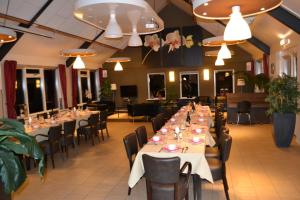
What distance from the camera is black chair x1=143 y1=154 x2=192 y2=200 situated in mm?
3240

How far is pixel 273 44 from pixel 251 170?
238 inches

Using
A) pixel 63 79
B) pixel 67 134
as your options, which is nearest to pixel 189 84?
pixel 63 79

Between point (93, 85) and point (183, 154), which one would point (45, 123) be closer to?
point (183, 154)

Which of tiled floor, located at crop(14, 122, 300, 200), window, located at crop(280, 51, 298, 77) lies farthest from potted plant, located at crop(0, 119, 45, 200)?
window, located at crop(280, 51, 298, 77)

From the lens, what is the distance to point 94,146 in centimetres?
802

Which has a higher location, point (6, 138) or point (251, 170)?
point (6, 138)

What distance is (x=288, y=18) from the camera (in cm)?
666

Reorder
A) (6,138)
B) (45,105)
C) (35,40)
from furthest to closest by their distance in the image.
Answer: (45,105) → (35,40) → (6,138)

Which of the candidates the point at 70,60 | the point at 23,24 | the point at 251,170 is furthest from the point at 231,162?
the point at 70,60

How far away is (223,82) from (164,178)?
1223 cm

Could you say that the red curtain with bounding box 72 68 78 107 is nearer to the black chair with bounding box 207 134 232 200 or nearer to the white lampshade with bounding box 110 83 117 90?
the white lampshade with bounding box 110 83 117 90

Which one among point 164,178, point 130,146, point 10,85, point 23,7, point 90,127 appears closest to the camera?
point 164,178

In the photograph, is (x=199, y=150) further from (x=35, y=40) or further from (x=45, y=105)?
(x=45, y=105)

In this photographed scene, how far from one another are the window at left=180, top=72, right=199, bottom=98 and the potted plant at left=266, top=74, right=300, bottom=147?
26.8ft
